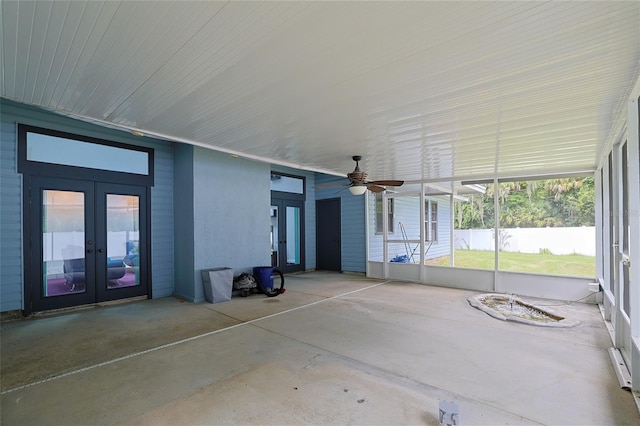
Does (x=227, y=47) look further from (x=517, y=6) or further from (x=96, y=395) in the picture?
(x=96, y=395)

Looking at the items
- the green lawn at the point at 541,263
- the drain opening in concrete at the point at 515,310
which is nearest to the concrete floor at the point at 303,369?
the drain opening in concrete at the point at 515,310

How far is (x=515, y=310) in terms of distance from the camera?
5324mm

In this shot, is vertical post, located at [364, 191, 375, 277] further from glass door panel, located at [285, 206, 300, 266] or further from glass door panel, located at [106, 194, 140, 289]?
glass door panel, located at [106, 194, 140, 289]

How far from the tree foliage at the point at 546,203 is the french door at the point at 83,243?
7744 mm

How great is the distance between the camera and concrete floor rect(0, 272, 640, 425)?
2.34m

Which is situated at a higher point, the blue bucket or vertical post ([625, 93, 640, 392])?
vertical post ([625, 93, 640, 392])

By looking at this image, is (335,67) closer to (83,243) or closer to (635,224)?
(635,224)

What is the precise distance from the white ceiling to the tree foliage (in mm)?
3286

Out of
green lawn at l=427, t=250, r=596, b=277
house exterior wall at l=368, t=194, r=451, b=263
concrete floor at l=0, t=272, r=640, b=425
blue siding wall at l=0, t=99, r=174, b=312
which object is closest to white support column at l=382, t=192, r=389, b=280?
house exterior wall at l=368, t=194, r=451, b=263

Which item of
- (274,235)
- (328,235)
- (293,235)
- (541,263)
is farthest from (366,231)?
(541,263)

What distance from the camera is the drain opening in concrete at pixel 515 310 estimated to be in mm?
4461

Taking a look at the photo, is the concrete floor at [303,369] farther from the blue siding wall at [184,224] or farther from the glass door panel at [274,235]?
the glass door panel at [274,235]

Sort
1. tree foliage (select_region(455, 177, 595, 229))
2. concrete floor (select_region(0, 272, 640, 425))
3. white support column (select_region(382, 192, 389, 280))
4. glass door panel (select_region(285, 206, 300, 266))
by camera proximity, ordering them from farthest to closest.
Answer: glass door panel (select_region(285, 206, 300, 266))
white support column (select_region(382, 192, 389, 280))
tree foliage (select_region(455, 177, 595, 229))
concrete floor (select_region(0, 272, 640, 425))

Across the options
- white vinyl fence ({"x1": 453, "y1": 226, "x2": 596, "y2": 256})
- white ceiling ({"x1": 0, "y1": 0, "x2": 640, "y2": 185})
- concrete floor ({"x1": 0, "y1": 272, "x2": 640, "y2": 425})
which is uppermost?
white ceiling ({"x1": 0, "y1": 0, "x2": 640, "y2": 185})
